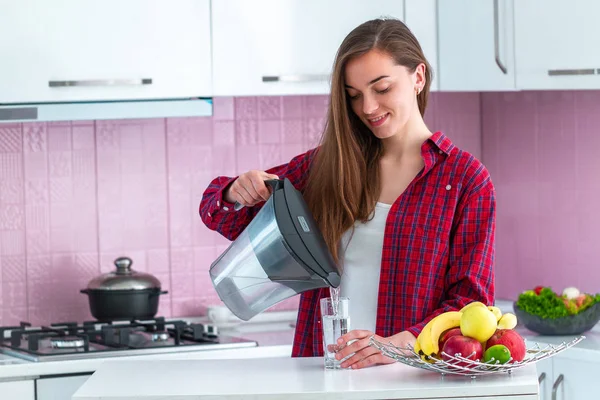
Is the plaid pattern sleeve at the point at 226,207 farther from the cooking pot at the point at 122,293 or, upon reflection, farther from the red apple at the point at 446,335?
the cooking pot at the point at 122,293

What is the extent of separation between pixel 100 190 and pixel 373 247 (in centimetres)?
138

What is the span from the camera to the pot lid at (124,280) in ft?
10.2

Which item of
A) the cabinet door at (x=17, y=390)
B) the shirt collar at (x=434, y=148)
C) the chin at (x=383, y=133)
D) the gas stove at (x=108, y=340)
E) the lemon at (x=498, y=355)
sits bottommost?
the cabinet door at (x=17, y=390)

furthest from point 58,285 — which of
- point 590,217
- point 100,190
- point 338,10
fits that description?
point 590,217

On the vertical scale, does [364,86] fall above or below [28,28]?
below

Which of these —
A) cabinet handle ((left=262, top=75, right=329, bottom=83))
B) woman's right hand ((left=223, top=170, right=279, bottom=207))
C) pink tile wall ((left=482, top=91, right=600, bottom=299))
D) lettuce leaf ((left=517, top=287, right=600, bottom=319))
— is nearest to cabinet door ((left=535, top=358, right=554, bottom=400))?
lettuce leaf ((left=517, top=287, right=600, bottom=319))

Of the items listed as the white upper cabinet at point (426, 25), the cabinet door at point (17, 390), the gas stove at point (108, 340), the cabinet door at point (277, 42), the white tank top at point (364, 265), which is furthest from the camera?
the white upper cabinet at point (426, 25)

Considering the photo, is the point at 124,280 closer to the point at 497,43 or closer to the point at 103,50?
the point at 103,50

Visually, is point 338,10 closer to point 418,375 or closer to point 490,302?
point 490,302

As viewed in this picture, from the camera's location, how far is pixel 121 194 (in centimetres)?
335

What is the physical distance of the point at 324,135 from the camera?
88.2 inches

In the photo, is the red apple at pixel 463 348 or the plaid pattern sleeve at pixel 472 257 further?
the plaid pattern sleeve at pixel 472 257

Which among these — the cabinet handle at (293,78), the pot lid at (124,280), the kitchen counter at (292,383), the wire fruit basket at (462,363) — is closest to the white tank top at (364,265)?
the kitchen counter at (292,383)

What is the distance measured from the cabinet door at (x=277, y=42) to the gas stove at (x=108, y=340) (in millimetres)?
703
